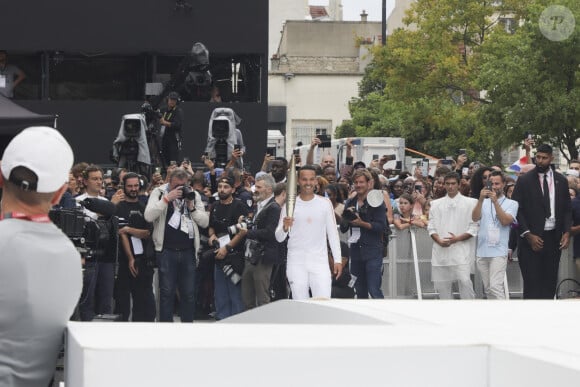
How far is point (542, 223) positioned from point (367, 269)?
211cm

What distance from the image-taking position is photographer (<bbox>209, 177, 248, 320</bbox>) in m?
13.5

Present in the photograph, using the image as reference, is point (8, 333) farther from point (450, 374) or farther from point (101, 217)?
point (101, 217)

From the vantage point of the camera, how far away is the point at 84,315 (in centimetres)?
1277

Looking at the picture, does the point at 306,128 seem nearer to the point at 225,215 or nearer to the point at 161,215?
the point at 225,215

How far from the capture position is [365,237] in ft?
45.8

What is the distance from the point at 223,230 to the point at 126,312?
1380mm

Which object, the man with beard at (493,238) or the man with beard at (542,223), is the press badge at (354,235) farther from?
the man with beard at (542,223)

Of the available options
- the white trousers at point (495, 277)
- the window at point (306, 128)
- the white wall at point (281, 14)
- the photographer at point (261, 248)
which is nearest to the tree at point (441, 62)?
the window at point (306, 128)

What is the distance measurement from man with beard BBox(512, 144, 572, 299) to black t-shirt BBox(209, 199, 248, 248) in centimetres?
323

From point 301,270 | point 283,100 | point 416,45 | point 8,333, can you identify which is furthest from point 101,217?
point 283,100

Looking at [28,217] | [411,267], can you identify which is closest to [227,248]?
[411,267]

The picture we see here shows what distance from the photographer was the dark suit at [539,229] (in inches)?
563

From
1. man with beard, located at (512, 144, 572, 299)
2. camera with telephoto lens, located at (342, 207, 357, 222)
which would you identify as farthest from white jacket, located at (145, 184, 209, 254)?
man with beard, located at (512, 144, 572, 299)

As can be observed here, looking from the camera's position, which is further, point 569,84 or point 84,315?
point 569,84
